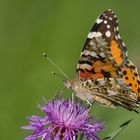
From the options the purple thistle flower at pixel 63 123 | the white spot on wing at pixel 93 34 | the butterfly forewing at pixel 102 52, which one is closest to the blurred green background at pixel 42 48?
the butterfly forewing at pixel 102 52

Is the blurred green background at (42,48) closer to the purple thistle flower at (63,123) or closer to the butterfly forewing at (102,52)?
the butterfly forewing at (102,52)

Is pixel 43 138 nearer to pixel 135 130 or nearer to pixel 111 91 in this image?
pixel 111 91

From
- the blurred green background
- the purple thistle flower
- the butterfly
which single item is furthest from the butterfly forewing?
the blurred green background

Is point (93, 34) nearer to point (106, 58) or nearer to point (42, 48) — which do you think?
point (106, 58)

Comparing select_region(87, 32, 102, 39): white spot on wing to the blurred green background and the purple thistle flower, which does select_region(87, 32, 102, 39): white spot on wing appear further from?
the blurred green background

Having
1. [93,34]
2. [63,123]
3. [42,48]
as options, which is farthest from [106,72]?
[42,48]

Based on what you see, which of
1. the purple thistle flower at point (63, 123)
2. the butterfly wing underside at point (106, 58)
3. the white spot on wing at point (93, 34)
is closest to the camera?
the purple thistle flower at point (63, 123)
